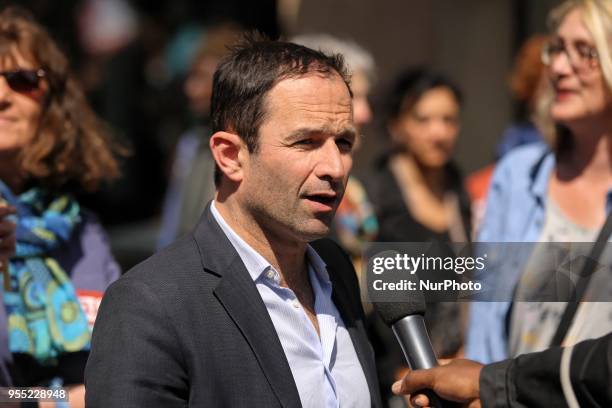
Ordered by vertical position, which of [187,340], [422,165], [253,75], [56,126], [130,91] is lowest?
[130,91]

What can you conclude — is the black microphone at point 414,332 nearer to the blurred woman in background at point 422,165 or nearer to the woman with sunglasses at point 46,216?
the woman with sunglasses at point 46,216

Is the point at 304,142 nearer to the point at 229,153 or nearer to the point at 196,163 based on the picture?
the point at 229,153

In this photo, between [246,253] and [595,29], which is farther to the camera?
[595,29]

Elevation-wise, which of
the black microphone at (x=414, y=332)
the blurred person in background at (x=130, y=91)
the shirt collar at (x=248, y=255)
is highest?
the shirt collar at (x=248, y=255)

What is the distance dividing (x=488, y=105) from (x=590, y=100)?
4.22 meters

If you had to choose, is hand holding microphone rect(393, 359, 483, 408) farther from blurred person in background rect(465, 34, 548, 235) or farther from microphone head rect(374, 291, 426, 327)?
blurred person in background rect(465, 34, 548, 235)

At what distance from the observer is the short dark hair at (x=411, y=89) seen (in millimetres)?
5566

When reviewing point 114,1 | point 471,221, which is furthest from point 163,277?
point 114,1

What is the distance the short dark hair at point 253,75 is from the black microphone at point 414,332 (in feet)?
1.85

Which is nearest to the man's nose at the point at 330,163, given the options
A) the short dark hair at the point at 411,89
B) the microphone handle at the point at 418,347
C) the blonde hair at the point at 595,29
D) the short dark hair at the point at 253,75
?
the short dark hair at the point at 253,75

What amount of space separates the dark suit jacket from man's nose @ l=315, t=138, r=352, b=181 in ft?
1.03

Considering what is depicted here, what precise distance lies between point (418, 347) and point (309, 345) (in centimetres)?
28

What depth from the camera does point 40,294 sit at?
304cm

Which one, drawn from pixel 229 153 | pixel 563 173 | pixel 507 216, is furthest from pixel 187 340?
pixel 563 173
